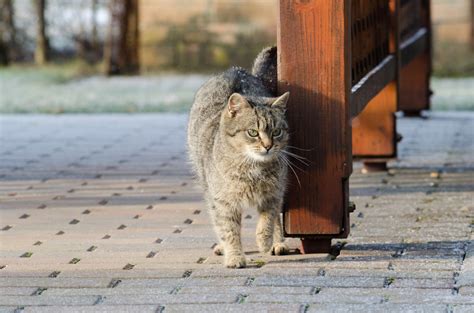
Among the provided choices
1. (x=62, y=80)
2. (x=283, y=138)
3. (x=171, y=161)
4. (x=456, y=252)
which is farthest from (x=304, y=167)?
(x=62, y=80)

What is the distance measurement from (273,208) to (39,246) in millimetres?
1223

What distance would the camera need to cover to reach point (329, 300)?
463cm

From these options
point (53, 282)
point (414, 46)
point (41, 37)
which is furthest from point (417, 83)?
point (41, 37)

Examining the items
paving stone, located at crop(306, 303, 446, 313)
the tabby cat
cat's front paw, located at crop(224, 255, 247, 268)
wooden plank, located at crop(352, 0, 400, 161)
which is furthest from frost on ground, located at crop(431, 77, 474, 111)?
paving stone, located at crop(306, 303, 446, 313)

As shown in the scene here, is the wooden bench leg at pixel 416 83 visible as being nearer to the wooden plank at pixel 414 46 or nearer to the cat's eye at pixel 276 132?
the wooden plank at pixel 414 46

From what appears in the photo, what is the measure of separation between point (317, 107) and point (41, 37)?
1088cm

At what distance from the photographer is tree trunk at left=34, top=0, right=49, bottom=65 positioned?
1572 cm

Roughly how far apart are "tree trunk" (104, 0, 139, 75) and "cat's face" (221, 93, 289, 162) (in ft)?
30.3

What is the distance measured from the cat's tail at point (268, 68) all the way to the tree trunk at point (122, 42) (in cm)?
851

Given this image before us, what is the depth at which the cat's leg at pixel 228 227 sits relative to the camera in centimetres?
535

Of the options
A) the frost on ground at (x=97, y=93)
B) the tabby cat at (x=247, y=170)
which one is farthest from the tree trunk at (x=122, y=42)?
the tabby cat at (x=247, y=170)

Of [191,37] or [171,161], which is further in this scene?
[191,37]

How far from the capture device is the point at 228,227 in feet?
18.0

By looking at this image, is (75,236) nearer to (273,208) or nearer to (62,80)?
(273,208)
